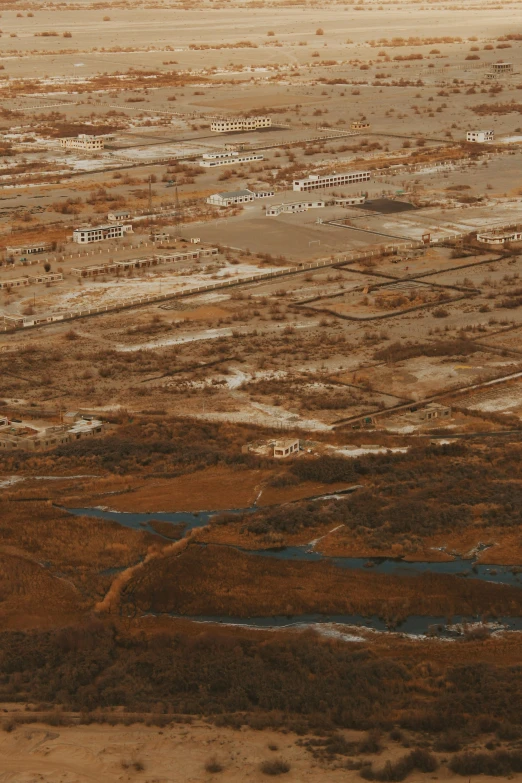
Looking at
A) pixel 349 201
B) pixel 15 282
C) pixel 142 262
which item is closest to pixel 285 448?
pixel 15 282

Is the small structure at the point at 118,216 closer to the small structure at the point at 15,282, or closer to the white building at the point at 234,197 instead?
the white building at the point at 234,197

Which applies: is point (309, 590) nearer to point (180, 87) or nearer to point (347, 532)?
point (347, 532)

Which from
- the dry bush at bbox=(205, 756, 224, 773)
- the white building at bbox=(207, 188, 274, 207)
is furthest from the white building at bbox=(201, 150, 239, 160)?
the dry bush at bbox=(205, 756, 224, 773)

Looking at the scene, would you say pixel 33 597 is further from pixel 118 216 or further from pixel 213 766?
pixel 118 216

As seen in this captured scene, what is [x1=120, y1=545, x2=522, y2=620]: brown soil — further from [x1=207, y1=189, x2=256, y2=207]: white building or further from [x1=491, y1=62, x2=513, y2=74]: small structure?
[x1=491, y1=62, x2=513, y2=74]: small structure

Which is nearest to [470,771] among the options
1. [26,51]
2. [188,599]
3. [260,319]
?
[188,599]

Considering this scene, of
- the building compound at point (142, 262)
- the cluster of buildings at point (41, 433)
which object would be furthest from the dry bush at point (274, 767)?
the building compound at point (142, 262)

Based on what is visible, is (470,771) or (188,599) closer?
(470,771)

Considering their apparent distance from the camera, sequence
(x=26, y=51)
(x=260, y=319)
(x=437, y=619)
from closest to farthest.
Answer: (x=437, y=619)
(x=260, y=319)
(x=26, y=51)
